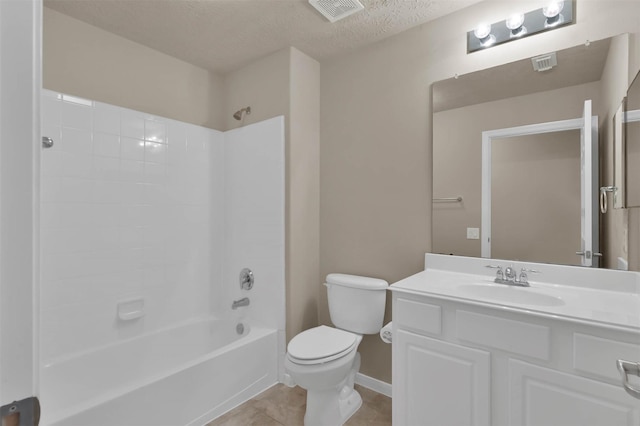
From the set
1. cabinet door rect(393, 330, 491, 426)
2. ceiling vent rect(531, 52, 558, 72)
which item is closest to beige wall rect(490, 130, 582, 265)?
ceiling vent rect(531, 52, 558, 72)

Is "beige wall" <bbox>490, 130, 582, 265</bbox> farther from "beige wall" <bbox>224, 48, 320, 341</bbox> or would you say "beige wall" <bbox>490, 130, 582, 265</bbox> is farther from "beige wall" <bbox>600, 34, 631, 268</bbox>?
"beige wall" <bbox>224, 48, 320, 341</bbox>

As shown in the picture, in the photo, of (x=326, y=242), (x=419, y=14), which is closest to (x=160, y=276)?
(x=326, y=242)

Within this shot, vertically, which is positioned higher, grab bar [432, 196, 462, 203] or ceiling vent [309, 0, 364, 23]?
ceiling vent [309, 0, 364, 23]

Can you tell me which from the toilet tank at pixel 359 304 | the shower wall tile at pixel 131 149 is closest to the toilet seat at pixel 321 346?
the toilet tank at pixel 359 304

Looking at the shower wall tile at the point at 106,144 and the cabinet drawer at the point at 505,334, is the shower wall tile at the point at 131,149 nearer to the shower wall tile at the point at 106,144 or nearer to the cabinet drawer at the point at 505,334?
the shower wall tile at the point at 106,144

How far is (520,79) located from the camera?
176 centimetres

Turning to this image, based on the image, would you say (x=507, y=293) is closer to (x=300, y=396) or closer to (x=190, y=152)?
(x=300, y=396)

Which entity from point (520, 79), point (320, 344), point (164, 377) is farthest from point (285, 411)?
point (520, 79)

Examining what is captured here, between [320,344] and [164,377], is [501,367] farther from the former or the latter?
[164,377]

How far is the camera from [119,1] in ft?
6.26

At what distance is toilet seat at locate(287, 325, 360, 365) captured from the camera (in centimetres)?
177

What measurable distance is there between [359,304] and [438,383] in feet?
2.51

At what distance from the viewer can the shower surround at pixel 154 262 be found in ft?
6.25

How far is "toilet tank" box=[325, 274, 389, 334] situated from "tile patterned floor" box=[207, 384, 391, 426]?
45 centimetres
